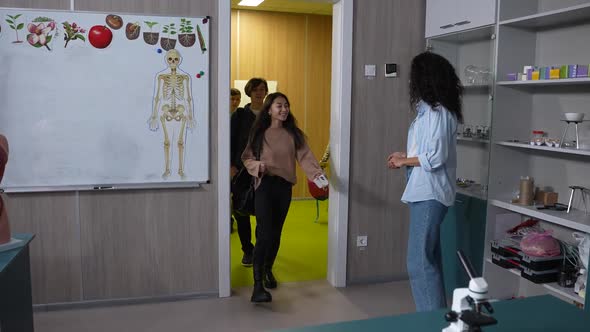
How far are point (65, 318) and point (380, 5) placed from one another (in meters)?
3.10

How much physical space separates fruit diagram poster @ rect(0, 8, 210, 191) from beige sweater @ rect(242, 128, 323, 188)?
1.11 ft

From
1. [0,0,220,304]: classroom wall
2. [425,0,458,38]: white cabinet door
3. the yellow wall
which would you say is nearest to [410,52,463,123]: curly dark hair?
[425,0,458,38]: white cabinet door

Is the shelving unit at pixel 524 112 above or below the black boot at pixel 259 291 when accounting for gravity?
above

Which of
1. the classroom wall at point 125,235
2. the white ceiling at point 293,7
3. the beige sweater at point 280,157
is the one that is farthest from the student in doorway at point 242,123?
the white ceiling at point 293,7

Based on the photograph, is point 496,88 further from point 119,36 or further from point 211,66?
point 119,36

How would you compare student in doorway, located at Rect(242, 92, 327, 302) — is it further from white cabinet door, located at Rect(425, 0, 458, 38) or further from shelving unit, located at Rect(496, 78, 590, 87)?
shelving unit, located at Rect(496, 78, 590, 87)

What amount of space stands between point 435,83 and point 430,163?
0.45 metres

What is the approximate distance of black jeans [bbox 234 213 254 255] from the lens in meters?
4.42

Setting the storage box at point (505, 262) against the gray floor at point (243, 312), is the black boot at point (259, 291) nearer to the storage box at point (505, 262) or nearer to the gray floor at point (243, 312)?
the gray floor at point (243, 312)

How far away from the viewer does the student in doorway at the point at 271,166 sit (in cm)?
362

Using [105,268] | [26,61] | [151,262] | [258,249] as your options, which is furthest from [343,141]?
[26,61]

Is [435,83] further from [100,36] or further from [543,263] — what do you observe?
[100,36]

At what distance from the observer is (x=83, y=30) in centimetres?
330

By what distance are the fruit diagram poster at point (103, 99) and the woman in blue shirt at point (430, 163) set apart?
56.6 inches
